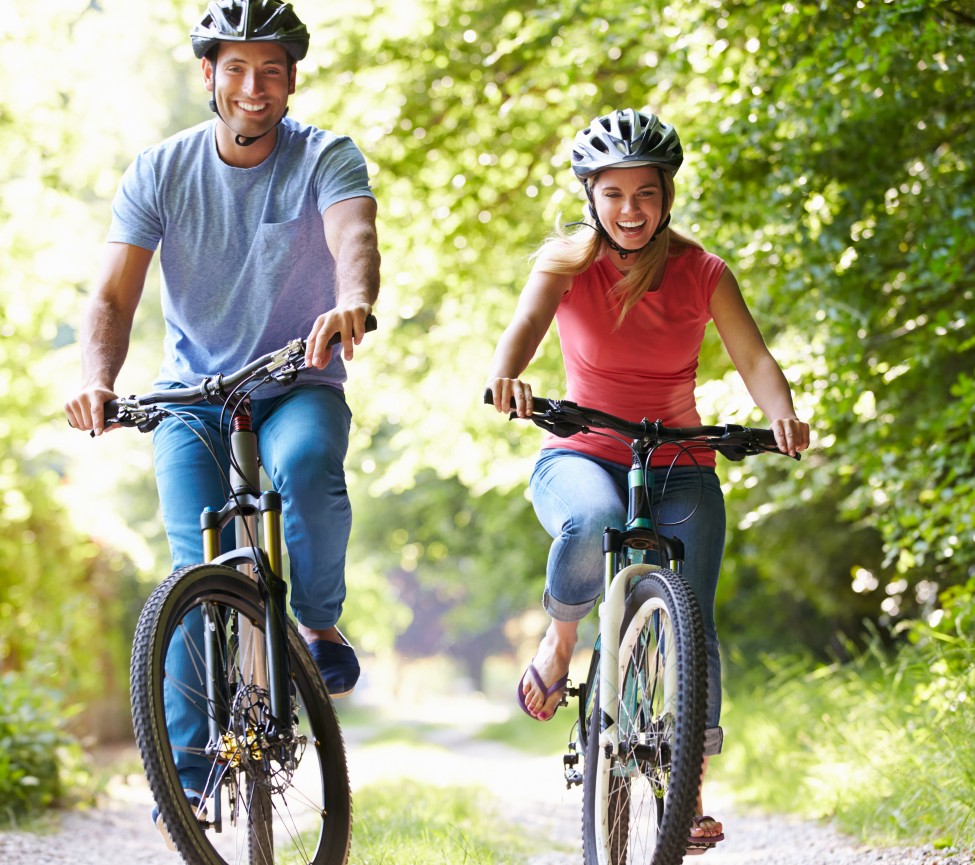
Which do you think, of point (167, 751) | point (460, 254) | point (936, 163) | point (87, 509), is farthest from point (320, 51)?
point (167, 751)

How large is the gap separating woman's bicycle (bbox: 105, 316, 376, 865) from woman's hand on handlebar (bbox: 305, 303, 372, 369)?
0.04 m

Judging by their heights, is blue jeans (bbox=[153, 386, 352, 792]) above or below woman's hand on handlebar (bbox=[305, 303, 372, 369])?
below

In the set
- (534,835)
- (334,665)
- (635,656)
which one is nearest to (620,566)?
(635,656)

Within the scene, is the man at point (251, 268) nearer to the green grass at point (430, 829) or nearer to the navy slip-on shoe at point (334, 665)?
the navy slip-on shoe at point (334, 665)

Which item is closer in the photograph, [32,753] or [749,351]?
[749,351]

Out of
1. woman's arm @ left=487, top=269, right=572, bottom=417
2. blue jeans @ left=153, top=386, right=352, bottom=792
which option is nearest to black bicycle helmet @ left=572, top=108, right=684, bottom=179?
woman's arm @ left=487, top=269, right=572, bottom=417

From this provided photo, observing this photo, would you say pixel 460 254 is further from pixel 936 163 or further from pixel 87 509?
pixel 87 509

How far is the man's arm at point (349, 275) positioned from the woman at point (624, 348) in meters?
0.44

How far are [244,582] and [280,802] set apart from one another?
64 cm

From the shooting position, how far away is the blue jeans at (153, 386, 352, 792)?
3.53 metres

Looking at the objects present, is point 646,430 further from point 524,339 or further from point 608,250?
point 608,250

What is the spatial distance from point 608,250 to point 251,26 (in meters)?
1.21

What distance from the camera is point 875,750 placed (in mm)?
6262

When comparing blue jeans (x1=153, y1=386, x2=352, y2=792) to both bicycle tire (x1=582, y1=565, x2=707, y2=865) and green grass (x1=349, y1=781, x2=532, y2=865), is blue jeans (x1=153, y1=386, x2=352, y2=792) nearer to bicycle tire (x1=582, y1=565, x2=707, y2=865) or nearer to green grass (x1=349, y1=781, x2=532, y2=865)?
bicycle tire (x1=582, y1=565, x2=707, y2=865)
